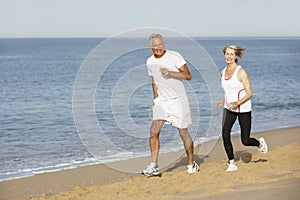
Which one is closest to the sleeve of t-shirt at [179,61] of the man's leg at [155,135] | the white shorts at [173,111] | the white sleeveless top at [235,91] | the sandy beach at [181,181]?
the white shorts at [173,111]

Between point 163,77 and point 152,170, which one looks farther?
point 152,170

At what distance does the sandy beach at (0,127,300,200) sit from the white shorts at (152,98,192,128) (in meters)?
0.64

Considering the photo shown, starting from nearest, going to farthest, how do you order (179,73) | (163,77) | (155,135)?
(179,73) → (163,77) → (155,135)

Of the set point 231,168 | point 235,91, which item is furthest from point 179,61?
point 231,168

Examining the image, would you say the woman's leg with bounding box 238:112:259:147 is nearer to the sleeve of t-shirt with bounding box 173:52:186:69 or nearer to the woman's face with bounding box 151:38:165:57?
the sleeve of t-shirt with bounding box 173:52:186:69

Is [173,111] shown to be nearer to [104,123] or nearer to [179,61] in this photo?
[179,61]

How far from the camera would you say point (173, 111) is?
255 inches

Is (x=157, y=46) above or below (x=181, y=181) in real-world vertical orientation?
above

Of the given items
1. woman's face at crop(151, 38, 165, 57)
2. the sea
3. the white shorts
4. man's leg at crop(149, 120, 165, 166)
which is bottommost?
the sea

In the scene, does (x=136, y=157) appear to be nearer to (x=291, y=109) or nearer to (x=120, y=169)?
(x=120, y=169)

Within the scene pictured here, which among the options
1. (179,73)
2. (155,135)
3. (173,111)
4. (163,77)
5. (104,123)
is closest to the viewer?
(179,73)

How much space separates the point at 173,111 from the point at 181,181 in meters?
0.78

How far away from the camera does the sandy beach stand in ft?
18.0

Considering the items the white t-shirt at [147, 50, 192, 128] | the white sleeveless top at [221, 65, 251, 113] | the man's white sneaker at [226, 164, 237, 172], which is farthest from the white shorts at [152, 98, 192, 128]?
the man's white sneaker at [226, 164, 237, 172]
